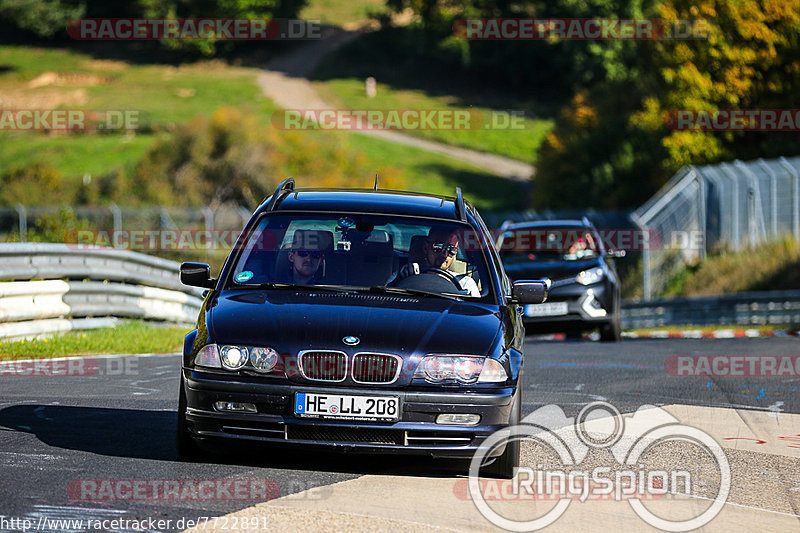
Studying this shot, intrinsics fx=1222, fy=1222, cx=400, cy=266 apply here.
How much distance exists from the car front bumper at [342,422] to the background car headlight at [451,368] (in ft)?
0.29

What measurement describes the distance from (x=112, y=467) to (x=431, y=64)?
3772 inches

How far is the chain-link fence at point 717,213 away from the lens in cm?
2914

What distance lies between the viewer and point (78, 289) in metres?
14.5

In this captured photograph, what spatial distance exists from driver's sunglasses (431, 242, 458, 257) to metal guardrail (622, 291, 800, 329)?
1704cm

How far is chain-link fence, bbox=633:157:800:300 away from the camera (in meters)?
29.1

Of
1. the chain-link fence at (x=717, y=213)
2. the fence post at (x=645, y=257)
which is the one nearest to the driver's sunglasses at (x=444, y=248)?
the fence post at (x=645, y=257)

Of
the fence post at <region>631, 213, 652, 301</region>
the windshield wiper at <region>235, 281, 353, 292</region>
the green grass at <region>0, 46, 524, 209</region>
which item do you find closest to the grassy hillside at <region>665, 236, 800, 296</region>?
the fence post at <region>631, 213, 652, 301</region>

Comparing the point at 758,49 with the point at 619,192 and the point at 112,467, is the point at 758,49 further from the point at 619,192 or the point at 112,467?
the point at 112,467

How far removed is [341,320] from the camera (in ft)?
22.2

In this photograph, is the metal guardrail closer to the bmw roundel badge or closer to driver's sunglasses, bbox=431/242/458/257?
driver's sunglasses, bbox=431/242/458/257

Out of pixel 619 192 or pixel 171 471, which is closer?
pixel 171 471

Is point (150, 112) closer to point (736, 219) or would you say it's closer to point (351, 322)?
point (736, 219)

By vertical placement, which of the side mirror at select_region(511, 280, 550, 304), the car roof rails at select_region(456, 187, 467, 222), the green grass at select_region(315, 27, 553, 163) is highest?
the green grass at select_region(315, 27, 553, 163)

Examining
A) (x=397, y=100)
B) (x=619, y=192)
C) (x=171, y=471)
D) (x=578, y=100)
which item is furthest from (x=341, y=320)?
(x=397, y=100)
